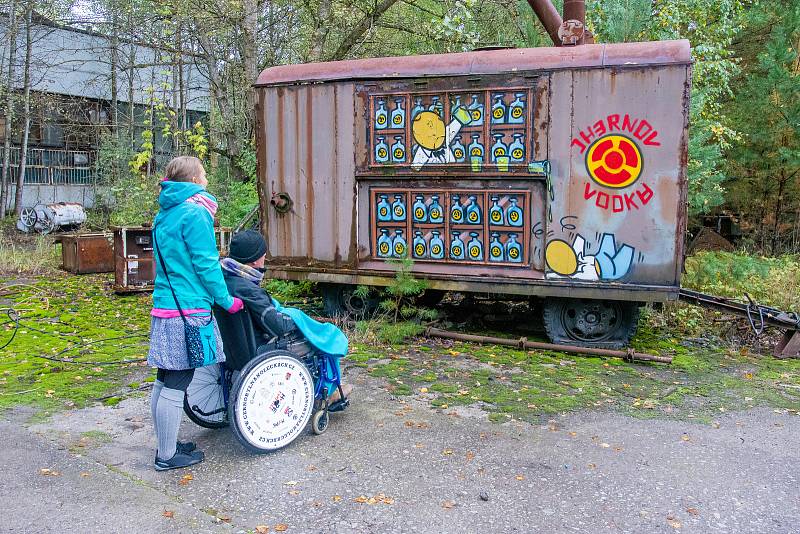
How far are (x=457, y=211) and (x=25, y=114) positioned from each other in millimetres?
17750

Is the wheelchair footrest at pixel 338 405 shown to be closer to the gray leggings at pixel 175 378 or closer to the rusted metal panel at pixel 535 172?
the gray leggings at pixel 175 378

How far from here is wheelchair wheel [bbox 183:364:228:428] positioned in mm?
4840

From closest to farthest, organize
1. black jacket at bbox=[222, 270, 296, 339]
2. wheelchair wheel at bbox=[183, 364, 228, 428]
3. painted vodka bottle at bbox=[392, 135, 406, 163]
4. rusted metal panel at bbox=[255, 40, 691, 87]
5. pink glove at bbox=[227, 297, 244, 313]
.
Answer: pink glove at bbox=[227, 297, 244, 313] < black jacket at bbox=[222, 270, 296, 339] < wheelchair wheel at bbox=[183, 364, 228, 428] < rusted metal panel at bbox=[255, 40, 691, 87] < painted vodka bottle at bbox=[392, 135, 406, 163]

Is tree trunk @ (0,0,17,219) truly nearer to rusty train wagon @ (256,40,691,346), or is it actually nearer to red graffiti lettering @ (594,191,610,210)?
rusty train wagon @ (256,40,691,346)

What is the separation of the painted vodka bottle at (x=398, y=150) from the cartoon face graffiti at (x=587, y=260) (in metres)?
2.00

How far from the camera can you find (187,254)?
4.21m

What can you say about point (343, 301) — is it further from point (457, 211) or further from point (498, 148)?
point (498, 148)

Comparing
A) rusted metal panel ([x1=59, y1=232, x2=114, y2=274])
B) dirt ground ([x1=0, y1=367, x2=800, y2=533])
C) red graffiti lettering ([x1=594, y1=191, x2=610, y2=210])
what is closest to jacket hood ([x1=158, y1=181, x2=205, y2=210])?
dirt ground ([x1=0, y1=367, x2=800, y2=533])

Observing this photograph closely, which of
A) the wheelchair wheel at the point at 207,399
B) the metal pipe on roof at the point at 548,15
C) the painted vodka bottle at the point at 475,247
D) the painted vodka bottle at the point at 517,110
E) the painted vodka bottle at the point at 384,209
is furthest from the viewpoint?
the metal pipe on roof at the point at 548,15

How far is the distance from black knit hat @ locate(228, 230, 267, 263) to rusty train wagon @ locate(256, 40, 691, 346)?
3.85 meters

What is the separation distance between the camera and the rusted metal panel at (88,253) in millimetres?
12992

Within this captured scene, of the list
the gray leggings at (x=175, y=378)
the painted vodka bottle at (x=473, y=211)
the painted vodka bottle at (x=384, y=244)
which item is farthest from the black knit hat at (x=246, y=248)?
the painted vodka bottle at (x=384, y=244)

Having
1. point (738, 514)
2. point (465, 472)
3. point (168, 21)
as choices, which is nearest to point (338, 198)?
point (465, 472)

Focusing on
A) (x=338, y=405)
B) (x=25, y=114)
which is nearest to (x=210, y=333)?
(x=338, y=405)
